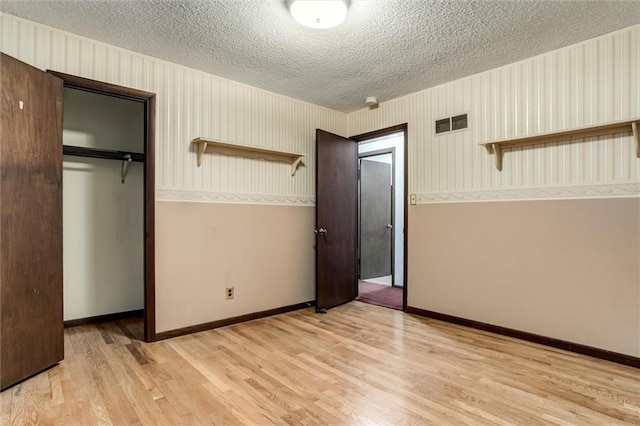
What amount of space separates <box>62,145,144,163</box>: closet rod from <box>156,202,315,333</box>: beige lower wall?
0.99 meters

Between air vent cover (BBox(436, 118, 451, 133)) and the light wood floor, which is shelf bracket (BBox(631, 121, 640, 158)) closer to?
air vent cover (BBox(436, 118, 451, 133))

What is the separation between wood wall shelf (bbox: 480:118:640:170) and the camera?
236cm

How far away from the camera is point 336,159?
4.10 meters

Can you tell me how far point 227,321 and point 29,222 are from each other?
1815mm

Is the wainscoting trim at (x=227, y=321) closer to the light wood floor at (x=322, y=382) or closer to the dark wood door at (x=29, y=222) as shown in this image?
the light wood floor at (x=322, y=382)

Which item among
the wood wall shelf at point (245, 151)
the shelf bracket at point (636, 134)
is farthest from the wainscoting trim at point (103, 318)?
the shelf bracket at point (636, 134)

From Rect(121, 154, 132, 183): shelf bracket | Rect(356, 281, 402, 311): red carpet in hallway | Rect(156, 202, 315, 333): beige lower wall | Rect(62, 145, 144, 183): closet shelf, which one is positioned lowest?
Rect(356, 281, 402, 311): red carpet in hallway

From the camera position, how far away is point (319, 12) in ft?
6.91

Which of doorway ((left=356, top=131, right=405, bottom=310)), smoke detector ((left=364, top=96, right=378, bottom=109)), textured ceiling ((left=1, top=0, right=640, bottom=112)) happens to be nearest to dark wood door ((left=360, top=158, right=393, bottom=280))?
doorway ((left=356, top=131, right=405, bottom=310))

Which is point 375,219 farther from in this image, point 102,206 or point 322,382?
point 102,206

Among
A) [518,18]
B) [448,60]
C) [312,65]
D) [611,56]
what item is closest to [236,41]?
[312,65]

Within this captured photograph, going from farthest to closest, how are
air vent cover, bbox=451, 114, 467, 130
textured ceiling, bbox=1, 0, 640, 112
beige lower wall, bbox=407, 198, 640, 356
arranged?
air vent cover, bbox=451, 114, 467, 130 < beige lower wall, bbox=407, 198, 640, 356 < textured ceiling, bbox=1, 0, 640, 112

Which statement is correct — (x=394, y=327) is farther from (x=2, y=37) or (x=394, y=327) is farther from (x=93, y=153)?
(x=2, y=37)

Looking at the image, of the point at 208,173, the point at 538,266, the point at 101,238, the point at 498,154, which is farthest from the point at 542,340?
the point at 101,238
